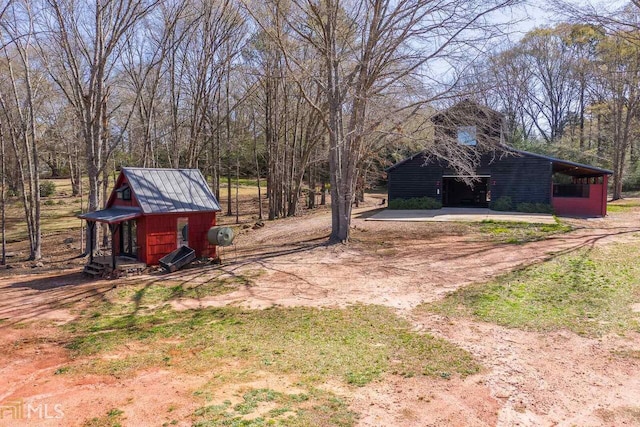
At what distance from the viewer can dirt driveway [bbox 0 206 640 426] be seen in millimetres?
4973

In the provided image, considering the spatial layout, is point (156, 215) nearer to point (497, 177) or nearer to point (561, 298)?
point (561, 298)

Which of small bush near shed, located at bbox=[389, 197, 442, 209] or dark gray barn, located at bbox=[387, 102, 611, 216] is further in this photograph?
small bush near shed, located at bbox=[389, 197, 442, 209]

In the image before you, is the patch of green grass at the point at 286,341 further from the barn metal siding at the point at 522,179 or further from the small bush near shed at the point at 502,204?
the barn metal siding at the point at 522,179

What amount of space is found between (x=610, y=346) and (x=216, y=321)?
22.0ft

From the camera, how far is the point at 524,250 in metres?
13.3

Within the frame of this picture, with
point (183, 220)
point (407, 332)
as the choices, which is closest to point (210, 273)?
point (183, 220)

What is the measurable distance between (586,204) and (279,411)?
2280cm

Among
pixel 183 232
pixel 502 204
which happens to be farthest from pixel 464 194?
pixel 183 232

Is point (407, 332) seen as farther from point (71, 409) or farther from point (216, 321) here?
point (71, 409)

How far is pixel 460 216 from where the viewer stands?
21.1m

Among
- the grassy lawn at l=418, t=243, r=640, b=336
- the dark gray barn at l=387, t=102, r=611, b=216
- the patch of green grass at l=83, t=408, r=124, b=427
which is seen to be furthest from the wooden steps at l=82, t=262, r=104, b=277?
the dark gray barn at l=387, t=102, r=611, b=216

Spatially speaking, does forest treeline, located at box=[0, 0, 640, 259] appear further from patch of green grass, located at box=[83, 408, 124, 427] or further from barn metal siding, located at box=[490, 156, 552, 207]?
patch of green grass, located at box=[83, 408, 124, 427]

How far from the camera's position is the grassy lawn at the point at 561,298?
768 centimetres

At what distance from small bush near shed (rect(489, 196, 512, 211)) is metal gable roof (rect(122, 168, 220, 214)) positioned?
1665cm
